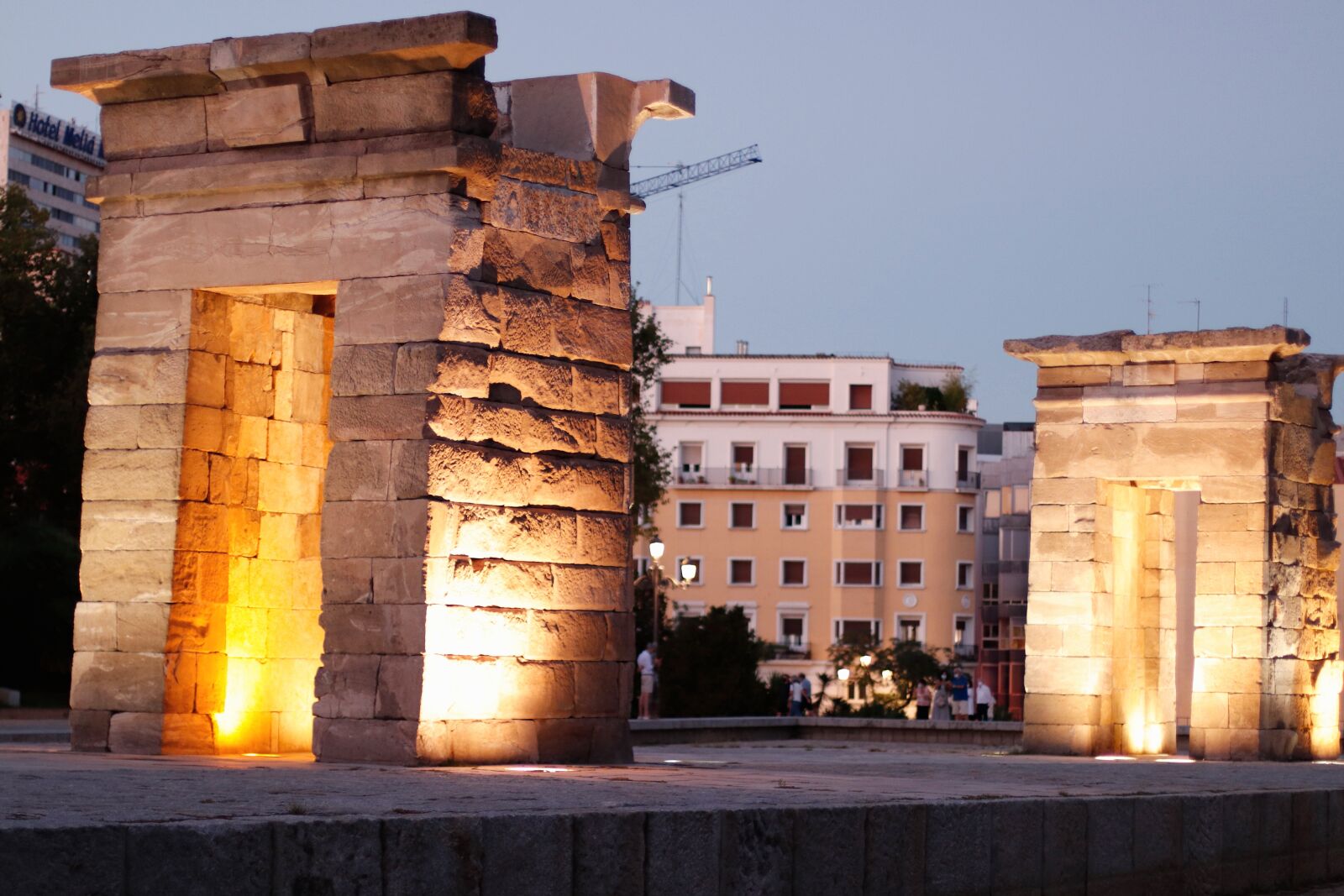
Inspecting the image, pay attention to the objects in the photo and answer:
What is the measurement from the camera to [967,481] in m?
78.1

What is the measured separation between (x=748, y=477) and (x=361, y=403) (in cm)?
6545

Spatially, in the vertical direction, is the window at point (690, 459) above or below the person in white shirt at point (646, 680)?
above

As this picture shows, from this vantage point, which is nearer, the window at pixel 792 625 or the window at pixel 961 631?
the window at pixel 961 631

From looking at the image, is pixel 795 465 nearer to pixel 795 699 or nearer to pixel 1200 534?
pixel 795 699

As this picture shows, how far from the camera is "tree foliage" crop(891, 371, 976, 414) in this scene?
7994cm

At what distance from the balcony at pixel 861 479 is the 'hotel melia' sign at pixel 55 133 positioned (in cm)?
3879

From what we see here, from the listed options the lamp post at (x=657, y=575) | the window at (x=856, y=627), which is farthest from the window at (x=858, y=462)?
the lamp post at (x=657, y=575)

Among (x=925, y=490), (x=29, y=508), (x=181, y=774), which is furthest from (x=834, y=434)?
(x=181, y=774)

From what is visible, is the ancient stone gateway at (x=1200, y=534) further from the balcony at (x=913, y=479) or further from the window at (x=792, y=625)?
the balcony at (x=913, y=479)

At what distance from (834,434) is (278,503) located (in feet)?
209

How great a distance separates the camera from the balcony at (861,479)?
A: 77.9m

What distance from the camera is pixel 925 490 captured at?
77688 mm

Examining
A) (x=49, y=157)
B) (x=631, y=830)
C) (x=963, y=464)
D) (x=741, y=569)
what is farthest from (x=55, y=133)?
(x=631, y=830)

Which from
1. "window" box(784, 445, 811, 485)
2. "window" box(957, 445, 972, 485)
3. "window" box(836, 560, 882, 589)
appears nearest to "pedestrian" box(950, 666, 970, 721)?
"window" box(836, 560, 882, 589)
